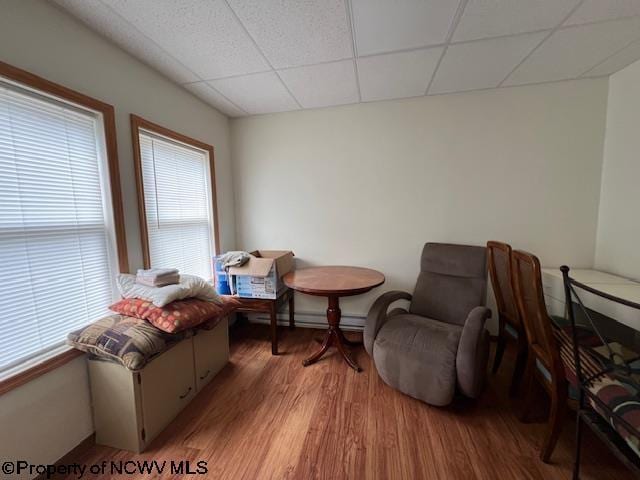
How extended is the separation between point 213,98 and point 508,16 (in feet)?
7.45

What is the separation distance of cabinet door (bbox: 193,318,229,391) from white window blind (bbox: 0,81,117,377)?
0.62 m

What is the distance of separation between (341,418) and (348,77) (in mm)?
2486

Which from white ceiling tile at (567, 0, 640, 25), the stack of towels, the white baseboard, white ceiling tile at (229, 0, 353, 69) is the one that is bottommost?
the white baseboard

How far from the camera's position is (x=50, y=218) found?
1.27 metres

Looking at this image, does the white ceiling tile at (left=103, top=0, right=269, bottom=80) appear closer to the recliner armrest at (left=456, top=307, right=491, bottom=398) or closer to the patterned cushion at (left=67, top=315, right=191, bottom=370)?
the patterned cushion at (left=67, top=315, right=191, bottom=370)

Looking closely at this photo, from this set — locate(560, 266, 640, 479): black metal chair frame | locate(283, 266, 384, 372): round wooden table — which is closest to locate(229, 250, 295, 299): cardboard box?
locate(283, 266, 384, 372): round wooden table

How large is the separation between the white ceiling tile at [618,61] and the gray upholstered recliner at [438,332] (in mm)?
1633

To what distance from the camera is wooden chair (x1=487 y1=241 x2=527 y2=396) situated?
162cm

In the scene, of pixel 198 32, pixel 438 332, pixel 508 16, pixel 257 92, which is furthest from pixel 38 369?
pixel 508 16

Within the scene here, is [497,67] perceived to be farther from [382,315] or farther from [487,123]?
[382,315]

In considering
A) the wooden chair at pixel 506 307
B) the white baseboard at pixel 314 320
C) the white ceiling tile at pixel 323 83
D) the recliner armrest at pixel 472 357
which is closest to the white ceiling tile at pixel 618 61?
the wooden chair at pixel 506 307

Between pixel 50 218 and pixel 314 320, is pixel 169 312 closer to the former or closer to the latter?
pixel 50 218

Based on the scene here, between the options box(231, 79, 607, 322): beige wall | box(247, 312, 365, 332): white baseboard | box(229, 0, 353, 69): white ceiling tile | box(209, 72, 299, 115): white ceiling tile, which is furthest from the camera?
box(247, 312, 365, 332): white baseboard

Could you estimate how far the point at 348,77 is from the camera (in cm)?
199
